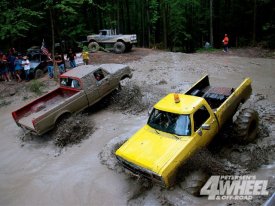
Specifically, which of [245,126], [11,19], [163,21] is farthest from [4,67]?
[163,21]

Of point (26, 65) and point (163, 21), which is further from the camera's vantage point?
point (163, 21)

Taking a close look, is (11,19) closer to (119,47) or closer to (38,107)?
(119,47)

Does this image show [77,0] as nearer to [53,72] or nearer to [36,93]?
[53,72]

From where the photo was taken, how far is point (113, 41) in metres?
21.8

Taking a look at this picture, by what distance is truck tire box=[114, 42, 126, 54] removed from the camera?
70.1 ft

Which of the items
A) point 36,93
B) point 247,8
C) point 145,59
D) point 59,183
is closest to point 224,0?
point 247,8

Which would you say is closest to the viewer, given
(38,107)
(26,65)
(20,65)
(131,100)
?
(38,107)

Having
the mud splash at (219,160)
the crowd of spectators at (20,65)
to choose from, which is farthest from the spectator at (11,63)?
the mud splash at (219,160)

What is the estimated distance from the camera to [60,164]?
28.0 ft

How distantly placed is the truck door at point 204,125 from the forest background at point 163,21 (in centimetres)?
1161

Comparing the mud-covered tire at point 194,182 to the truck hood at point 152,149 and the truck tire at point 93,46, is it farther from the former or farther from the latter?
the truck tire at point 93,46

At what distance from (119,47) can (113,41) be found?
776 millimetres

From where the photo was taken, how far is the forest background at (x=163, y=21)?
2072 centimetres

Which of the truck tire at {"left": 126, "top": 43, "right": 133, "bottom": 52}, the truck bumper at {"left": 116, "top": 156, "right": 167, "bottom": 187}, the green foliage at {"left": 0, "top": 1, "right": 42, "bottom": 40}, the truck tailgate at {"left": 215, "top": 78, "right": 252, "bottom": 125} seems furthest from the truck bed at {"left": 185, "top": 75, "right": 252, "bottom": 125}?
the truck tire at {"left": 126, "top": 43, "right": 133, "bottom": 52}
